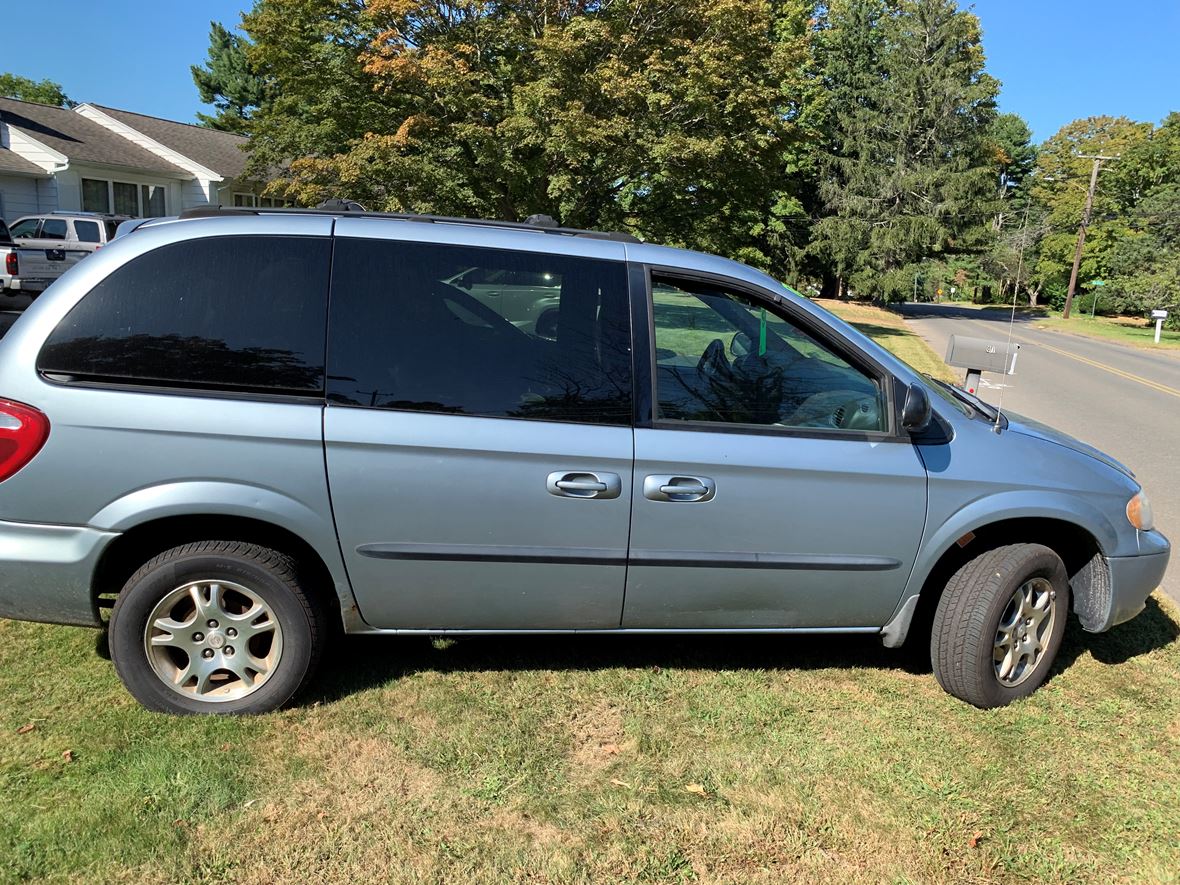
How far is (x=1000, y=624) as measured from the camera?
372 centimetres

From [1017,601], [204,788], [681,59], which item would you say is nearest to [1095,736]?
[1017,601]

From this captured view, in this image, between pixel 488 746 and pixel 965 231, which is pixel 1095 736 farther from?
pixel 965 231

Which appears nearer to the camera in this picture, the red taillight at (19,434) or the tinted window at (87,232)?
the red taillight at (19,434)

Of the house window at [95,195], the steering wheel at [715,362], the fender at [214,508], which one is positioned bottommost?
the fender at [214,508]

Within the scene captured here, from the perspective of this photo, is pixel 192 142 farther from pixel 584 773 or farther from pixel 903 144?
pixel 584 773

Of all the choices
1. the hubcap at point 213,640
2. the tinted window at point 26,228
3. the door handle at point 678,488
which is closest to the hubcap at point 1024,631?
the door handle at point 678,488

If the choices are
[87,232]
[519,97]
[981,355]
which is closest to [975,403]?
[981,355]

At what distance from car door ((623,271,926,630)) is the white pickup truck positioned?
56.7ft

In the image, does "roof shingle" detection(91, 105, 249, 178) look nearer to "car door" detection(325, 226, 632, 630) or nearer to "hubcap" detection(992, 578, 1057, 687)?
"car door" detection(325, 226, 632, 630)

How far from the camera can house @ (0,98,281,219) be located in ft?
83.1

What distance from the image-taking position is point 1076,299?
208 feet

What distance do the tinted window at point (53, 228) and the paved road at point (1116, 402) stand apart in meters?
19.4

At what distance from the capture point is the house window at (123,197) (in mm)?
27312

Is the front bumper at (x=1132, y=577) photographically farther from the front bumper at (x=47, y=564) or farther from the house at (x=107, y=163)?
the house at (x=107, y=163)
